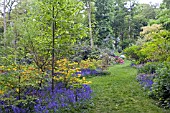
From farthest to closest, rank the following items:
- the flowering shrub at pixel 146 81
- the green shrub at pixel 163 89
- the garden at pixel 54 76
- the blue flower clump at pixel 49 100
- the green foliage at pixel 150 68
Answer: the green foliage at pixel 150 68
the flowering shrub at pixel 146 81
the green shrub at pixel 163 89
the garden at pixel 54 76
the blue flower clump at pixel 49 100

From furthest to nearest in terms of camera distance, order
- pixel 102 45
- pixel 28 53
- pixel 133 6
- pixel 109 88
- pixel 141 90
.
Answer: pixel 133 6, pixel 102 45, pixel 109 88, pixel 141 90, pixel 28 53

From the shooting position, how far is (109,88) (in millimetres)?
7062

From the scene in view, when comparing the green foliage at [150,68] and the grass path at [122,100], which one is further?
the green foliage at [150,68]

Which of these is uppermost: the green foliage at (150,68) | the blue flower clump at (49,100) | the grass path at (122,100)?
the green foliage at (150,68)

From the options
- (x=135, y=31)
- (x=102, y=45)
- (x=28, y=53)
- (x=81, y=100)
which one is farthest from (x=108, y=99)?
(x=135, y=31)

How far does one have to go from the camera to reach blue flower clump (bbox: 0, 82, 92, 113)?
164 inches

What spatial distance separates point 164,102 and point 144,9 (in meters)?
24.3

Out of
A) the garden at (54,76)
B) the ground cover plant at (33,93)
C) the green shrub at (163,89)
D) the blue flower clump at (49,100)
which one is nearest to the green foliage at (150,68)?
the garden at (54,76)

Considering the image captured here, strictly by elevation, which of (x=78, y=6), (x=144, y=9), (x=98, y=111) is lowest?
(x=98, y=111)

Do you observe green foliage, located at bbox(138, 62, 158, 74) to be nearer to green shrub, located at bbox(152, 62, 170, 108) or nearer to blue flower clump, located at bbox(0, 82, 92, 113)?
green shrub, located at bbox(152, 62, 170, 108)

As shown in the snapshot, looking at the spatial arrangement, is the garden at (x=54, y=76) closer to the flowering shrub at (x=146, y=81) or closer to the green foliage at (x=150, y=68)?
the flowering shrub at (x=146, y=81)

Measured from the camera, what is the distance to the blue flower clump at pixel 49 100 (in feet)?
13.7

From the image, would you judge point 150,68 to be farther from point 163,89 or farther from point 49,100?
point 49,100

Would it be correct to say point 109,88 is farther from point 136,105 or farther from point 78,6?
point 78,6
